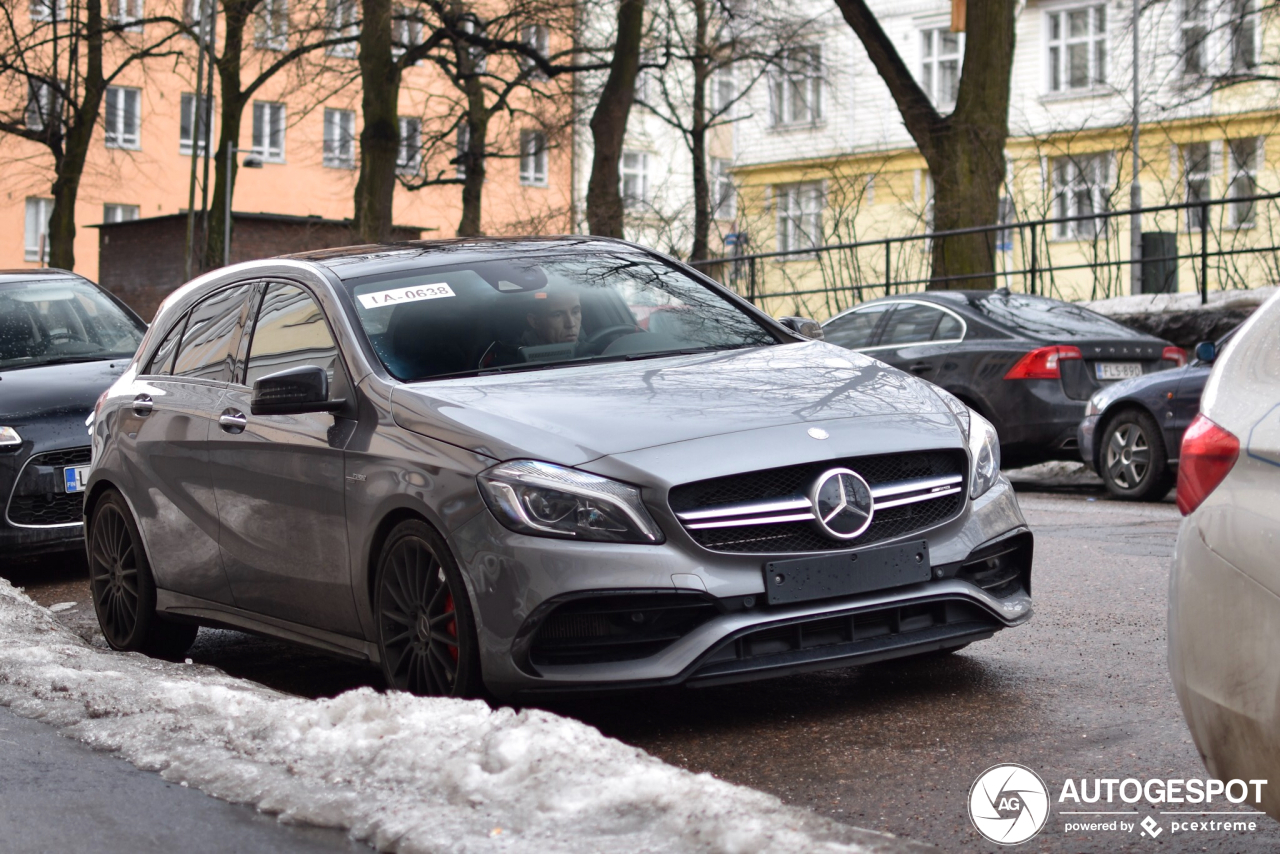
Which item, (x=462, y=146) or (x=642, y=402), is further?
(x=462, y=146)

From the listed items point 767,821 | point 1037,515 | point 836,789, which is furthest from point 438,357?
point 1037,515

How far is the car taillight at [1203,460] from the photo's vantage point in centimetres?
332

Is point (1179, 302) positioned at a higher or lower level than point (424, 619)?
higher

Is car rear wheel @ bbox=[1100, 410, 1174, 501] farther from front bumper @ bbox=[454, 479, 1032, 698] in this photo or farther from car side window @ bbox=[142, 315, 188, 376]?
front bumper @ bbox=[454, 479, 1032, 698]

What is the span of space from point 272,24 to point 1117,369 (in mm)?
23675

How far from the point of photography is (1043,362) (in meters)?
13.9

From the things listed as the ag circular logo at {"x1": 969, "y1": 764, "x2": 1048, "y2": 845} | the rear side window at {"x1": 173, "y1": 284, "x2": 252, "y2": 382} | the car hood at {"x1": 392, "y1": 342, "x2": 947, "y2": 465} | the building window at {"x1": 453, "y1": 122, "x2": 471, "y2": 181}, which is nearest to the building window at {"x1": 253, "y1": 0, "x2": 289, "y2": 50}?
the building window at {"x1": 453, "y1": 122, "x2": 471, "y2": 181}

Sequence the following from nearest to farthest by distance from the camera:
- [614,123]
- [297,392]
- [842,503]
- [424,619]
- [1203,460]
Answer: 1. [1203,460]
2. [842,503]
3. [424,619]
4. [297,392]
5. [614,123]

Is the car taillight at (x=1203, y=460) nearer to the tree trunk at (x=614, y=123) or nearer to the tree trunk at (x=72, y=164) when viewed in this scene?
the tree trunk at (x=614, y=123)

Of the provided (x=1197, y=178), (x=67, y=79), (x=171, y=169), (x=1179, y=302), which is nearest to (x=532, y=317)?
(x=1179, y=302)

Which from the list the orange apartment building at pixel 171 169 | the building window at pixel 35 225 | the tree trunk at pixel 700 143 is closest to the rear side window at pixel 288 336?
the tree trunk at pixel 700 143

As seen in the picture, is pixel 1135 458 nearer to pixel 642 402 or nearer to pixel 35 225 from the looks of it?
pixel 642 402

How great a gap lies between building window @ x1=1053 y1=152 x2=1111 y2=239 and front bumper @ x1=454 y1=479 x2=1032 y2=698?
52.6 ft

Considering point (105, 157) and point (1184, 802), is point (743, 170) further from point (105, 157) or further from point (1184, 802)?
point (1184, 802)
